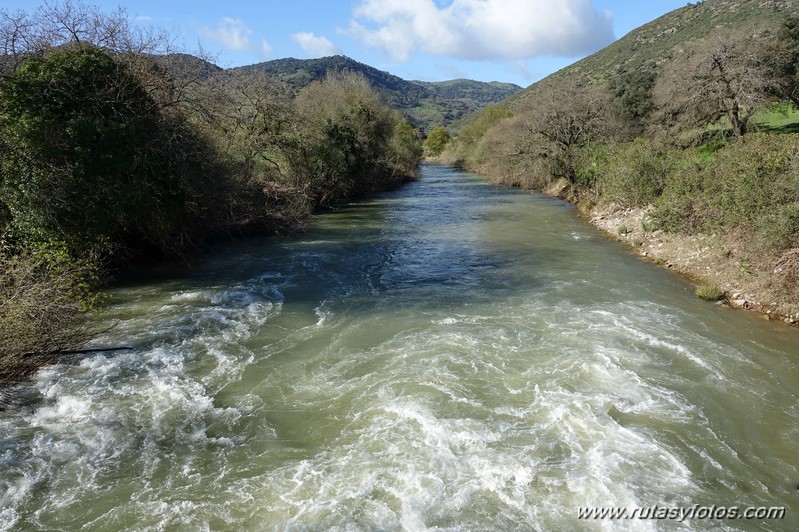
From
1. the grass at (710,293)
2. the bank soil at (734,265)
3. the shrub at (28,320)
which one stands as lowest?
the grass at (710,293)

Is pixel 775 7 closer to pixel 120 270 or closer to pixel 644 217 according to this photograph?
pixel 644 217

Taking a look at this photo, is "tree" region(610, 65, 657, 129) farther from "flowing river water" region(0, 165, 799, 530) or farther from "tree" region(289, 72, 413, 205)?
"flowing river water" region(0, 165, 799, 530)

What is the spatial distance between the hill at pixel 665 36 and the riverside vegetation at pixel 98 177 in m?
46.1

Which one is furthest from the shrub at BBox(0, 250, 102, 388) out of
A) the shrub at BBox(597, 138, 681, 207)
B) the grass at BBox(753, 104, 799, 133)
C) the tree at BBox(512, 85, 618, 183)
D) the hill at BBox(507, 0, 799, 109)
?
the hill at BBox(507, 0, 799, 109)

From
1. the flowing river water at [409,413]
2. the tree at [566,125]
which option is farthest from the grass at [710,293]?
the tree at [566,125]

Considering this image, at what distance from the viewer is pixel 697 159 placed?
20.4 metres

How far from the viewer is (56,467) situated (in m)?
6.84

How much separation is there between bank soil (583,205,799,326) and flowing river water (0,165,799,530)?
820 millimetres

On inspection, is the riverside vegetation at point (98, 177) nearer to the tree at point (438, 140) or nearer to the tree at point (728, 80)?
the tree at point (728, 80)

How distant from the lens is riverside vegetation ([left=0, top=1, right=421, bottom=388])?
923 cm

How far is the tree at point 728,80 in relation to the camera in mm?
25875

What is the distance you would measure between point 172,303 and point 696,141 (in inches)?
1301

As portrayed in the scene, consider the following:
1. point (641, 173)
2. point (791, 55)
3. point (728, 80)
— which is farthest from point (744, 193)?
point (791, 55)

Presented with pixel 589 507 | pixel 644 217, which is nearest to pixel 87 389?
pixel 589 507
